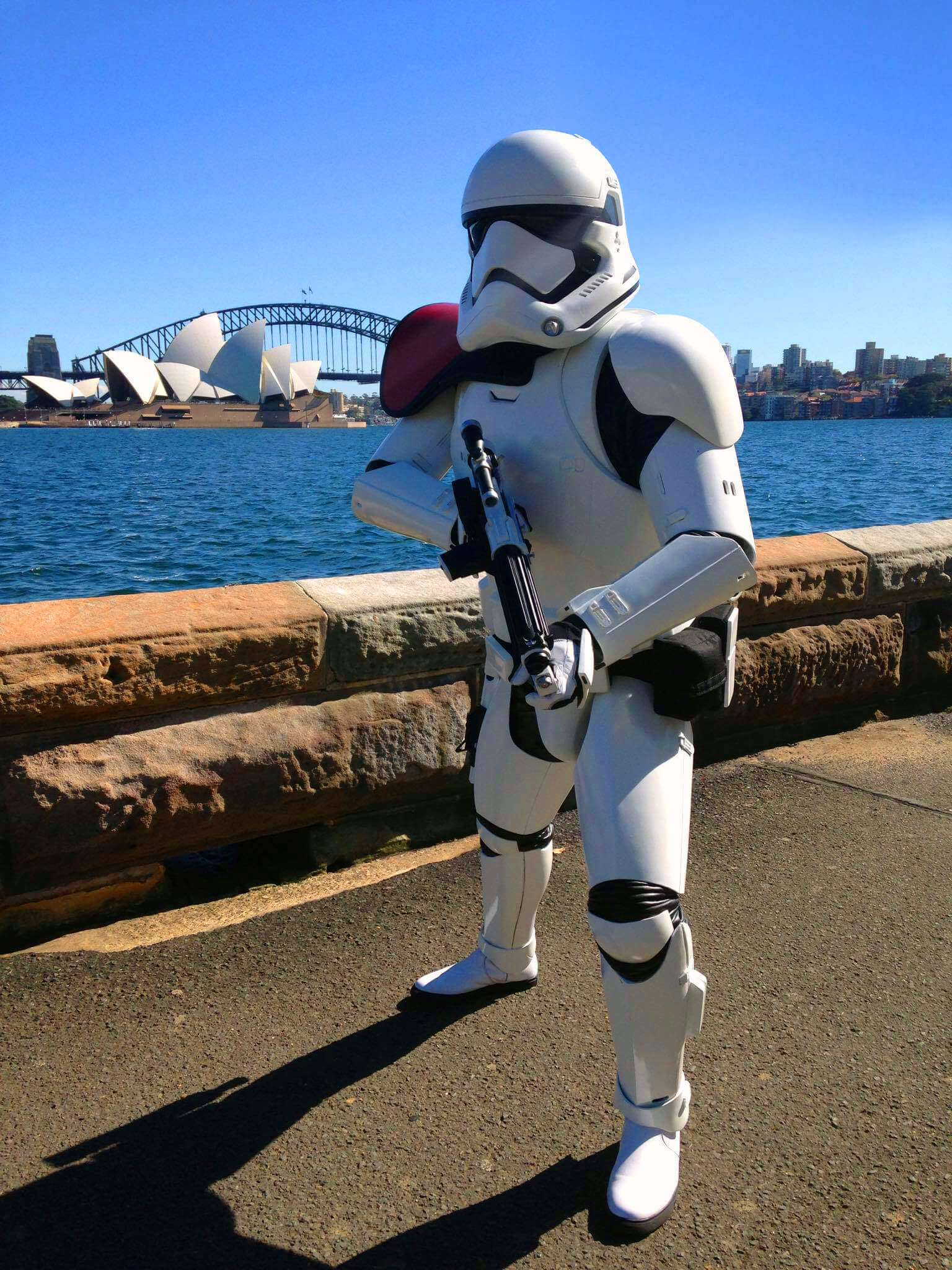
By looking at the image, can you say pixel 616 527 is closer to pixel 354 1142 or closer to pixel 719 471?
pixel 719 471

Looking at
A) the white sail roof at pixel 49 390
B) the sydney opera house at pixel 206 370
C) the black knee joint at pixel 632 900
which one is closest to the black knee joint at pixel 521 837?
the black knee joint at pixel 632 900

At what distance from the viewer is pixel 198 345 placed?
8506 centimetres

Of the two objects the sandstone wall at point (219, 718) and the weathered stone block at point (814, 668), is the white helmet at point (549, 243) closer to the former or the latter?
the sandstone wall at point (219, 718)

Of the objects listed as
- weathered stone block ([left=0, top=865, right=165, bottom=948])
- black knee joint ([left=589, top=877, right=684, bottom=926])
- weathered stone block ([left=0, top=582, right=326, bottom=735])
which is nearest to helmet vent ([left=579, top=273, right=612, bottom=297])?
black knee joint ([left=589, top=877, right=684, bottom=926])

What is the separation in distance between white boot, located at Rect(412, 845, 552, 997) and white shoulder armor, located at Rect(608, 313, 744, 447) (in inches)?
39.9

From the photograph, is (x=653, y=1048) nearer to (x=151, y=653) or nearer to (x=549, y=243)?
(x=549, y=243)

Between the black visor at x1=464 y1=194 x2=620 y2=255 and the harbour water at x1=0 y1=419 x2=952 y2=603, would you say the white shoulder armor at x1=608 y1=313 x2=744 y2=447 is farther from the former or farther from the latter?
the harbour water at x1=0 y1=419 x2=952 y2=603

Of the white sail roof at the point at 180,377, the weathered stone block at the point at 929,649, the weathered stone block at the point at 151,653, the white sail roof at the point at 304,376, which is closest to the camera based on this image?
the weathered stone block at the point at 151,653

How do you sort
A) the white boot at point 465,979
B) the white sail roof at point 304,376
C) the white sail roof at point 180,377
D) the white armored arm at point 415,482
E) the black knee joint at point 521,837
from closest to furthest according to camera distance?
the white armored arm at point 415,482 → the black knee joint at point 521,837 → the white boot at point 465,979 → the white sail roof at point 180,377 → the white sail roof at point 304,376

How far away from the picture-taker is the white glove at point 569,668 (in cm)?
169

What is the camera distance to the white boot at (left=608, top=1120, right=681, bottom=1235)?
1760 millimetres

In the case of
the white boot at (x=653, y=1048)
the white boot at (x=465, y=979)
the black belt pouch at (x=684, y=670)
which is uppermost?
the black belt pouch at (x=684, y=670)

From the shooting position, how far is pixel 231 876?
10.3ft

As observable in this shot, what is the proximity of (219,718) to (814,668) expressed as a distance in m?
2.27
